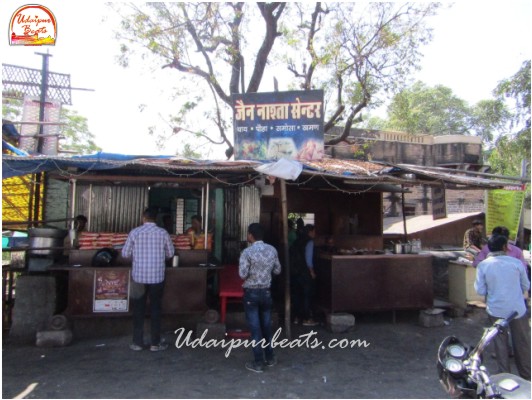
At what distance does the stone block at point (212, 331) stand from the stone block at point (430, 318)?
3.77 m

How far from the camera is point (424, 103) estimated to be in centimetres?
3275

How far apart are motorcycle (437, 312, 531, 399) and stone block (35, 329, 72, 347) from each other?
5.53 metres

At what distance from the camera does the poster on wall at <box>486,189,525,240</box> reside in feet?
32.3

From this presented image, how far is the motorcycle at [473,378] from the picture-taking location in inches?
128

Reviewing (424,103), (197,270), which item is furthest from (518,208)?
(424,103)

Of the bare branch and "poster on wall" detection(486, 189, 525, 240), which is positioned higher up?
the bare branch

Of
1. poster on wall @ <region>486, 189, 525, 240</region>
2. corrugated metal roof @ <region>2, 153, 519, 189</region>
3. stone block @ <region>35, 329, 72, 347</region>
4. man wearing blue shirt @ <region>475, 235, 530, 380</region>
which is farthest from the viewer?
poster on wall @ <region>486, 189, 525, 240</region>

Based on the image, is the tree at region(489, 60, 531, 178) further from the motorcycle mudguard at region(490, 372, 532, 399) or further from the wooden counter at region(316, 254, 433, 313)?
the motorcycle mudguard at region(490, 372, 532, 399)

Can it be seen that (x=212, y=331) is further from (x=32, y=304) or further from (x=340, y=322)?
(x=32, y=304)

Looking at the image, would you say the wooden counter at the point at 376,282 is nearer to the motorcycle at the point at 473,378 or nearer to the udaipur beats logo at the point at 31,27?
the motorcycle at the point at 473,378

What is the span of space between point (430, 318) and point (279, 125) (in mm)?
4930

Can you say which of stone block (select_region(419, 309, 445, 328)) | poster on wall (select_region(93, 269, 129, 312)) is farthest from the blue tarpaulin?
stone block (select_region(419, 309, 445, 328))

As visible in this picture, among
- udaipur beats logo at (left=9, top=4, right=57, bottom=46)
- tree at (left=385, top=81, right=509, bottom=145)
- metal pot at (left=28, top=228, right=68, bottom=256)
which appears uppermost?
tree at (left=385, top=81, right=509, bottom=145)

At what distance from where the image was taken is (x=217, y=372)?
5.55 meters
